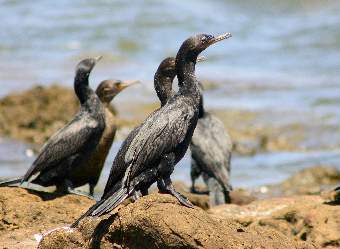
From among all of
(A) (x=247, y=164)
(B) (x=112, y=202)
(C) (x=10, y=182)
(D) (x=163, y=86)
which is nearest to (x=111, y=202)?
(B) (x=112, y=202)

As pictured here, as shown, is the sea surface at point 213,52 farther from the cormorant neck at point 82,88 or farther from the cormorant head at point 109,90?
the cormorant neck at point 82,88

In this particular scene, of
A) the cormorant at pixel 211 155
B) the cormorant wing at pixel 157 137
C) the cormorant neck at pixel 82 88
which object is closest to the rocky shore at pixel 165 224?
the cormorant wing at pixel 157 137

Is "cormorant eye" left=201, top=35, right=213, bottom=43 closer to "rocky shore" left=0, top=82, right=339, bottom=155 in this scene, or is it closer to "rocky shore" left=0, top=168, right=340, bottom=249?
"rocky shore" left=0, top=168, right=340, bottom=249

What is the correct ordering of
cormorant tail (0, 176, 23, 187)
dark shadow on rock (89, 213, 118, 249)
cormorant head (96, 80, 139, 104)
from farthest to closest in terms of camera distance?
1. cormorant head (96, 80, 139, 104)
2. cormorant tail (0, 176, 23, 187)
3. dark shadow on rock (89, 213, 118, 249)

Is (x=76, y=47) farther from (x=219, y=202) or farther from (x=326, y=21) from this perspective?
(x=219, y=202)

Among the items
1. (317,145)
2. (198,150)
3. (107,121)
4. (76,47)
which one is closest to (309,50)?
(76,47)

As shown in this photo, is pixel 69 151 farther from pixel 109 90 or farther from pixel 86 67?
pixel 109 90

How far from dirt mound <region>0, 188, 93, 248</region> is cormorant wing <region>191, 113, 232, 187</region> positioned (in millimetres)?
4137

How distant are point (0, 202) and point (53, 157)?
1734 millimetres

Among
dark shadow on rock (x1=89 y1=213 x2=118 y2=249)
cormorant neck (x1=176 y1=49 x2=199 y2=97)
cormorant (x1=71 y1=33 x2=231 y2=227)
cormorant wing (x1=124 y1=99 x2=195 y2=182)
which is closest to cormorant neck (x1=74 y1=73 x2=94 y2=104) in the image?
cormorant neck (x1=176 y1=49 x2=199 y2=97)

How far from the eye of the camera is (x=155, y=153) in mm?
8039

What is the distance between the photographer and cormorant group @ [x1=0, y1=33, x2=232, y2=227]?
26.5 ft

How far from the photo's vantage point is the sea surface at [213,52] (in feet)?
68.7

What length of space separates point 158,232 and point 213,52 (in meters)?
24.7
